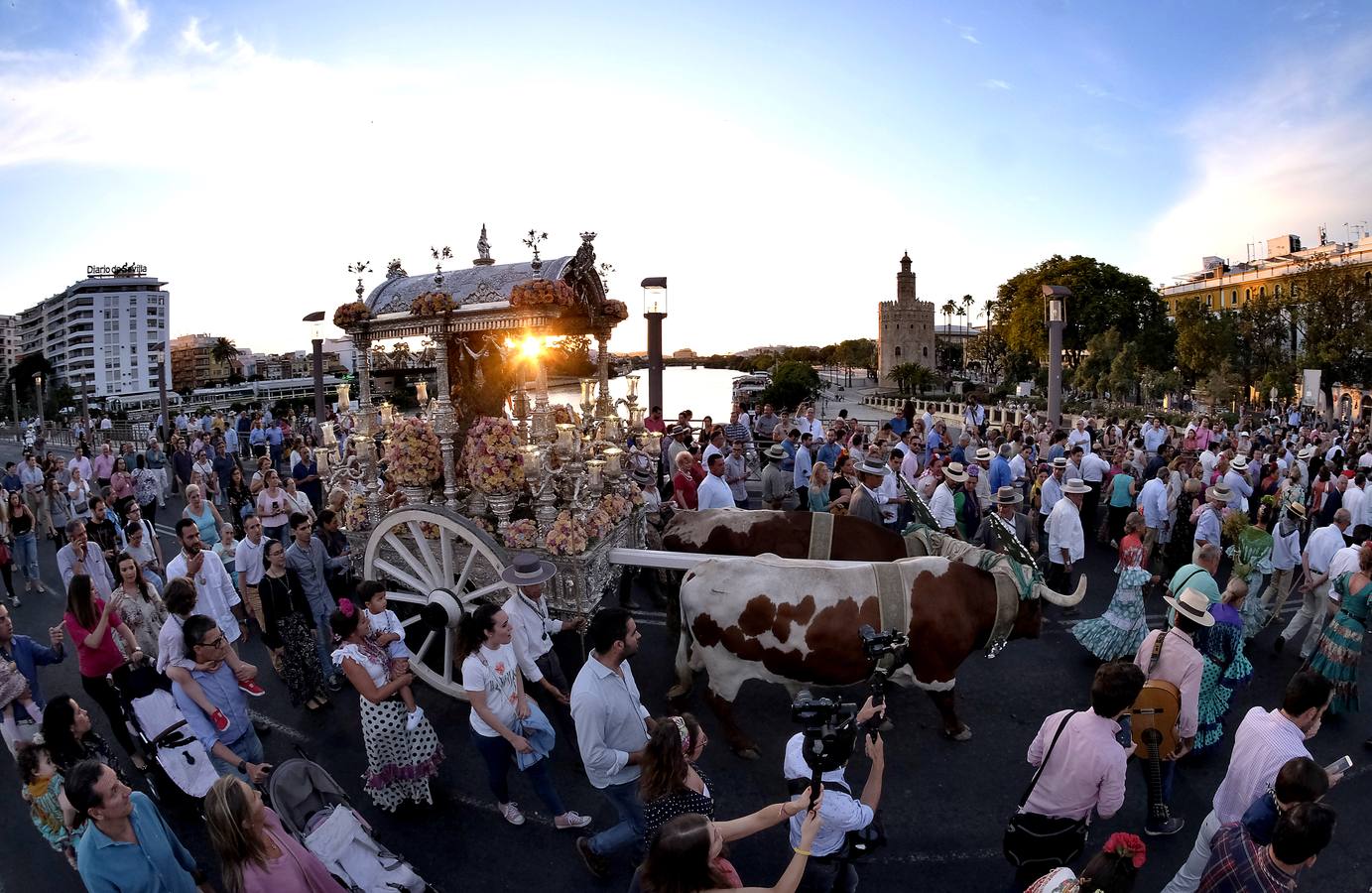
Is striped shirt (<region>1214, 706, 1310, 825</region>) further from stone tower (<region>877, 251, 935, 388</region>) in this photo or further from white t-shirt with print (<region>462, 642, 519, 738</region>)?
stone tower (<region>877, 251, 935, 388</region>)

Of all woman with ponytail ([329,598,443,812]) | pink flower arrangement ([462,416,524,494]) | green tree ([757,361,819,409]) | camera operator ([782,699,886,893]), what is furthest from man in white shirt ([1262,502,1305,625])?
green tree ([757,361,819,409])

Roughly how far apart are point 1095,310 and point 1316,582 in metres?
44.4

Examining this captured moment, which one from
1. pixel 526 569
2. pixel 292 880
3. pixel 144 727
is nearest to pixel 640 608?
pixel 526 569

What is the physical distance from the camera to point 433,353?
7.70m

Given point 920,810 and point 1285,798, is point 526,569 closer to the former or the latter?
point 920,810

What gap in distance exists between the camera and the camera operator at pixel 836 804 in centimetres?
316

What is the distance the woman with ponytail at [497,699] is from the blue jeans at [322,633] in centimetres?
291

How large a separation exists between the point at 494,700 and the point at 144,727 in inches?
92.9

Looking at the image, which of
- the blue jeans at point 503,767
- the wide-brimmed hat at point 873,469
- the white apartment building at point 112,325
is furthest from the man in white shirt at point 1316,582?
the white apartment building at point 112,325

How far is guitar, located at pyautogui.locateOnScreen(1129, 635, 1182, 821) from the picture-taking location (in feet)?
15.0

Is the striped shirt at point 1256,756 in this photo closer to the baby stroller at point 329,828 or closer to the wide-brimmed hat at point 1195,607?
the wide-brimmed hat at point 1195,607

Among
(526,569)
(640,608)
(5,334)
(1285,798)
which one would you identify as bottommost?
(640,608)

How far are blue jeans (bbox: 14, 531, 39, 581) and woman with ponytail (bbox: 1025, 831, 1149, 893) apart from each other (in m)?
12.6

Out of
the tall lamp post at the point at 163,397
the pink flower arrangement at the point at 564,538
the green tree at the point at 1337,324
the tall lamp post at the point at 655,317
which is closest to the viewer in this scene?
the pink flower arrangement at the point at 564,538
